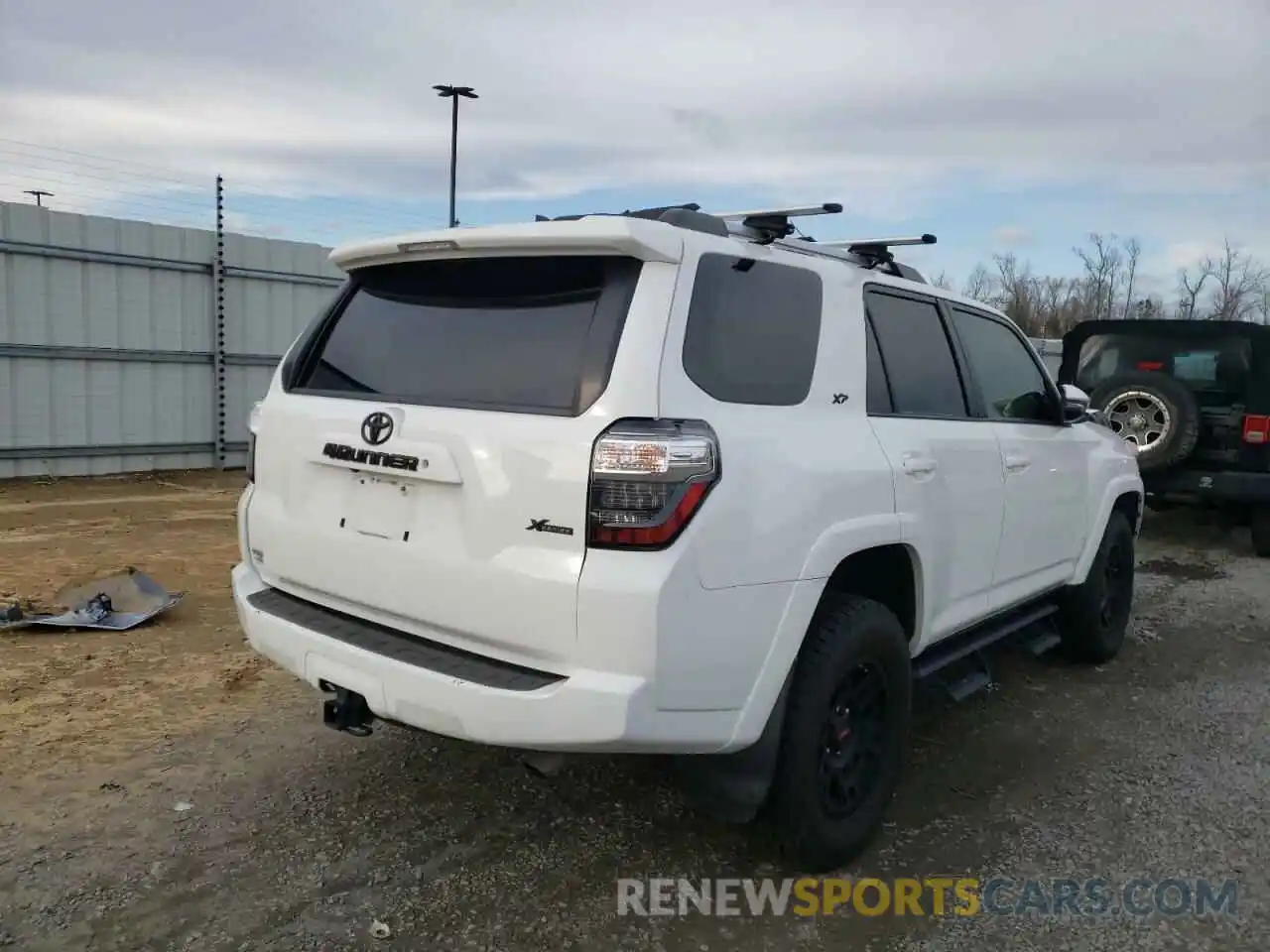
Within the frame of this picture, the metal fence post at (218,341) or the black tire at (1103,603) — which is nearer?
the black tire at (1103,603)

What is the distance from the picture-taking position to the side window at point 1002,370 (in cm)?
431

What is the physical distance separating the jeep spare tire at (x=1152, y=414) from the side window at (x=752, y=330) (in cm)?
589

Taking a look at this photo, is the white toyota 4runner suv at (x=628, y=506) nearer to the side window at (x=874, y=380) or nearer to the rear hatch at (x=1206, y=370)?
the side window at (x=874, y=380)

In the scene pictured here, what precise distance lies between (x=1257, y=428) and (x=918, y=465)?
6519mm

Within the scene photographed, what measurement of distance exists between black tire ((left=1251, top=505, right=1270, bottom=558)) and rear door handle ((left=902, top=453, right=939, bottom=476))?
683 centimetres

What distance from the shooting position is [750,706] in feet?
8.89

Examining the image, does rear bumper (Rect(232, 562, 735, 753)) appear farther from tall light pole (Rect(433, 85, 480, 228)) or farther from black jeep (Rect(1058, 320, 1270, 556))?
tall light pole (Rect(433, 85, 480, 228))

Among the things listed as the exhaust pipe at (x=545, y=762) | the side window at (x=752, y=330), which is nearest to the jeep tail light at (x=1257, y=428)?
the side window at (x=752, y=330)

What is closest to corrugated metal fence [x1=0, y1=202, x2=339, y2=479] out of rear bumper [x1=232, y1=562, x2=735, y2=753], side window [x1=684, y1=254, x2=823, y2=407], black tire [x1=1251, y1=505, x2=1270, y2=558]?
side window [x1=684, y1=254, x2=823, y2=407]

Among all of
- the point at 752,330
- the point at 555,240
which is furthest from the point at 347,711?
the point at 752,330

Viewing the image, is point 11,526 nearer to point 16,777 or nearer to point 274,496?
point 16,777

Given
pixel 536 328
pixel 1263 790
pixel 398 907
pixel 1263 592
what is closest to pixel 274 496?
pixel 536 328

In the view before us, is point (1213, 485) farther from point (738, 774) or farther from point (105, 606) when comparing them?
point (105, 606)

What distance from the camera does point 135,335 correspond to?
1025 centimetres
